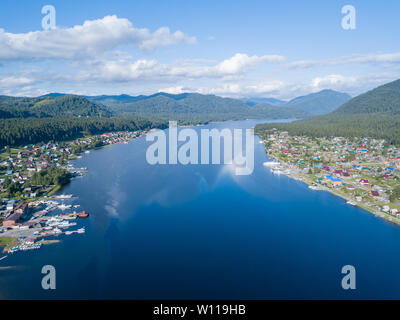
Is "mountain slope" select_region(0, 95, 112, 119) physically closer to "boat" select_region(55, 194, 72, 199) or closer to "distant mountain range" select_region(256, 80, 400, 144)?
"distant mountain range" select_region(256, 80, 400, 144)

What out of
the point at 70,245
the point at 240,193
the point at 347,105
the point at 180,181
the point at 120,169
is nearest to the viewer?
the point at 70,245

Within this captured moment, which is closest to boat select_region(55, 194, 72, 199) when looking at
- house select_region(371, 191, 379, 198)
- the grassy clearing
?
the grassy clearing

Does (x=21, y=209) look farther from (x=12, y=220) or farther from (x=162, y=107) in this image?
(x=162, y=107)

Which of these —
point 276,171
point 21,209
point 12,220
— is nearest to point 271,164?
point 276,171

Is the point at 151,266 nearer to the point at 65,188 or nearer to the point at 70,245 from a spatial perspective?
the point at 70,245

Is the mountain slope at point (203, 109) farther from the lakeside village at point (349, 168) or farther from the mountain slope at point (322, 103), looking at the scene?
the lakeside village at point (349, 168)
